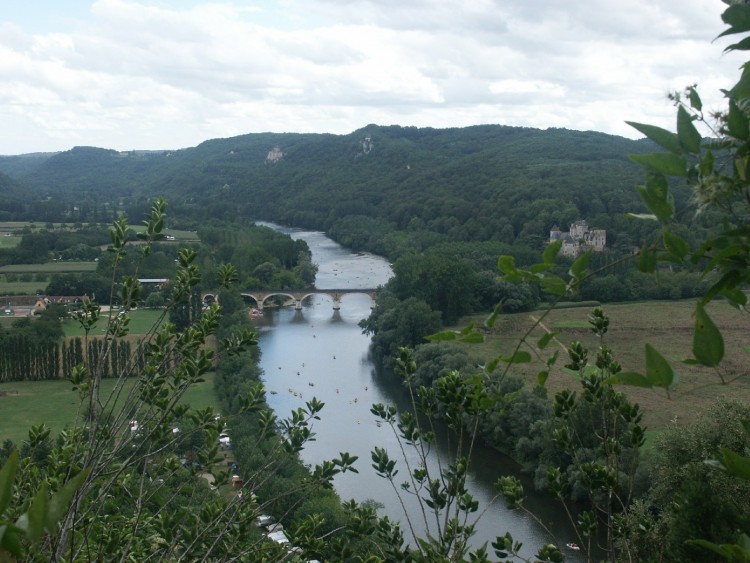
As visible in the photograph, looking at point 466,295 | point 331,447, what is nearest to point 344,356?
point 466,295

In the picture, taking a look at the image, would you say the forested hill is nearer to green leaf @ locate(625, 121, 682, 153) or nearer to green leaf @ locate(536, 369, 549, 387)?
green leaf @ locate(536, 369, 549, 387)

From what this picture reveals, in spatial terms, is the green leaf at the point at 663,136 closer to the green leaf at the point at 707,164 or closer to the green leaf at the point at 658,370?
the green leaf at the point at 707,164

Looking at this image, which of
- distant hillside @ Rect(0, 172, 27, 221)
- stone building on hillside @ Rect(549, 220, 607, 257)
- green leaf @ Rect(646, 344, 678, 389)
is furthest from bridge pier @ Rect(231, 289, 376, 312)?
distant hillside @ Rect(0, 172, 27, 221)

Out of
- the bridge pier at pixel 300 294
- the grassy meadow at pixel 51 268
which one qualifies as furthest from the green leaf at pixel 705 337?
the grassy meadow at pixel 51 268

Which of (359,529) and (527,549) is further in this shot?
(527,549)

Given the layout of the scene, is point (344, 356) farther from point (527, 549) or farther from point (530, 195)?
point (530, 195)

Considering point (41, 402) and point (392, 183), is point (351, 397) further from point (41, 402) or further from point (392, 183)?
point (392, 183)
